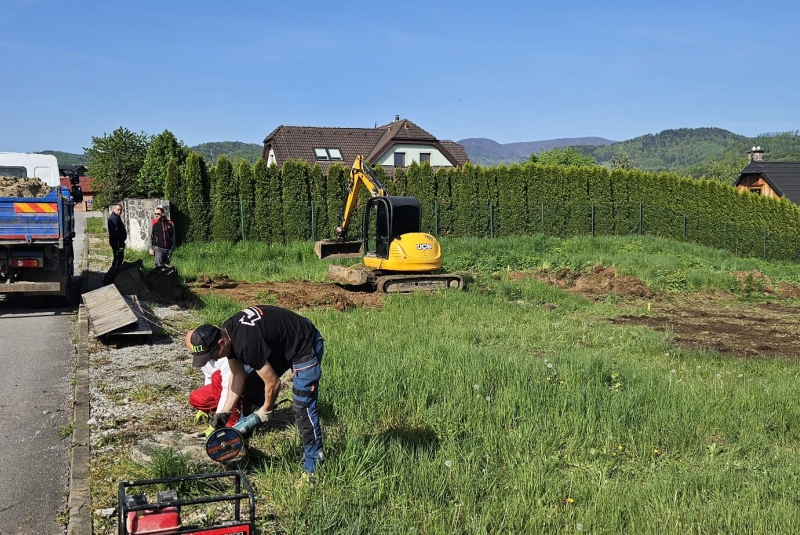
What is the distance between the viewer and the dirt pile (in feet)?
45.0

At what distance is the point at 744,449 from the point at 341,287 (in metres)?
12.9

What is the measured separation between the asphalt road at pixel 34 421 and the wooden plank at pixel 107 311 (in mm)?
529

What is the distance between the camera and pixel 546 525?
4871mm

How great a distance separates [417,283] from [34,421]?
11.0m

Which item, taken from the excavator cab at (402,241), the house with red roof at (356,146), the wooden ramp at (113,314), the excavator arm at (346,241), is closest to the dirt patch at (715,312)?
the excavator cab at (402,241)

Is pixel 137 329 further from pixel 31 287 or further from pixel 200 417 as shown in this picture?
pixel 200 417

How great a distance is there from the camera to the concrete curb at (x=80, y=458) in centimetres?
504

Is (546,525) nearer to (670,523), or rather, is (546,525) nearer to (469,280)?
(670,523)

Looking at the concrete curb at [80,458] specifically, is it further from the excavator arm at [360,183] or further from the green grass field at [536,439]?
the excavator arm at [360,183]

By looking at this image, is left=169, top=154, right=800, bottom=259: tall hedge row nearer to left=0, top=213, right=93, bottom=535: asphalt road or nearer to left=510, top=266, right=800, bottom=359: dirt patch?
left=510, top=266, right=800, bottom=359: dirt patch

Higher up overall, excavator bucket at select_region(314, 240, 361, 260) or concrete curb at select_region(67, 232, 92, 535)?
excavator bucket at select_region(314, 240, 361, 260)

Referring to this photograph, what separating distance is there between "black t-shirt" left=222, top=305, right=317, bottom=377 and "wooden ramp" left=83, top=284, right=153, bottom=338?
5754mm

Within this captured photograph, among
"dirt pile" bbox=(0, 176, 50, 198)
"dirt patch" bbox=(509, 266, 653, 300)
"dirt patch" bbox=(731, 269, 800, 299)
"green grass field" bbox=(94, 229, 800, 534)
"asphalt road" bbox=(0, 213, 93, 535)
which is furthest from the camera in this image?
"dirt patch" bbox=(731, 269, 800, 299)

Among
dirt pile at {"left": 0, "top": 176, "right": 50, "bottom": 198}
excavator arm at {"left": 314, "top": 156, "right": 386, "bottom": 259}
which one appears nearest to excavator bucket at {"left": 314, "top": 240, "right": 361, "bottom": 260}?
excavator arm at {"left": 314, "top": 156, "right": 386, "bottom": 259}
